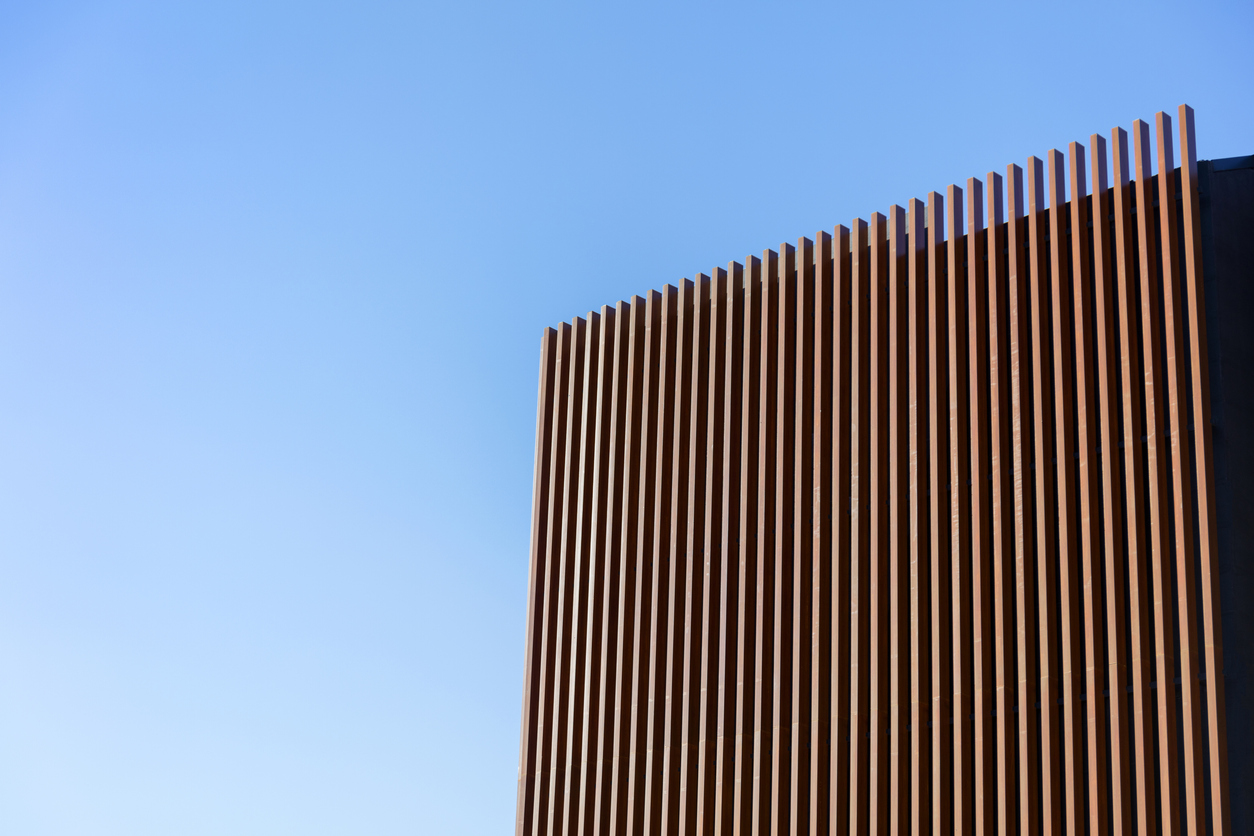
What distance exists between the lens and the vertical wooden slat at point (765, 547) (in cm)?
1817

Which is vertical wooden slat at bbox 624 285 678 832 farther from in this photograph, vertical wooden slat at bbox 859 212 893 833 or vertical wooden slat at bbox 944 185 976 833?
vertical wooden slat at bbox 944 185 976 833

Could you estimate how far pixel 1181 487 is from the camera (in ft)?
49.0

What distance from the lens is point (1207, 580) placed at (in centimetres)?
1455

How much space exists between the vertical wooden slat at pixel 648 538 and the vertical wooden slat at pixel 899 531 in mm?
3799

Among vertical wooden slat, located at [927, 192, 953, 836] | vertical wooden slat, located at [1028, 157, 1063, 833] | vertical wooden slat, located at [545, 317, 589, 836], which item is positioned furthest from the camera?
vertical wooden slat, located at [545, 317, 589, 836]

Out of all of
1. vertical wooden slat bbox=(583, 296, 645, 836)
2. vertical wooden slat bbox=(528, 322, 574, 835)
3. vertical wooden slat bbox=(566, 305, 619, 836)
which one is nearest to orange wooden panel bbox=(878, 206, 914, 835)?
vertical wooden slat bbox=(583, 296, 645, 836)

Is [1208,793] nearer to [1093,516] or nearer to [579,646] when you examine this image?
[1093,516]

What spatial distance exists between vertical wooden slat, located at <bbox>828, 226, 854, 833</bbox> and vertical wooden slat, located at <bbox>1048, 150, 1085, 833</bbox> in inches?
105

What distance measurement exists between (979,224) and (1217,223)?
105 inches

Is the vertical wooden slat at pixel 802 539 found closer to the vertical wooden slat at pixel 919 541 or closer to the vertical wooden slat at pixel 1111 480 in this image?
the vertical wooden slat at pixel 919 541

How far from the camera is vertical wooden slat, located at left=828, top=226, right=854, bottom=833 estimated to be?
17172 millimetres

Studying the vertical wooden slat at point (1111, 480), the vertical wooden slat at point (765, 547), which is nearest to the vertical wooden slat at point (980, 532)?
the vertical wooden slat at point (1111, 480)

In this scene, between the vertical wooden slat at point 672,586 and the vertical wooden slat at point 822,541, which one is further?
the vertical wooden slat at point 672,586

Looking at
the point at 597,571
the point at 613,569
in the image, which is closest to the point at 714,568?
the point at 613,569
